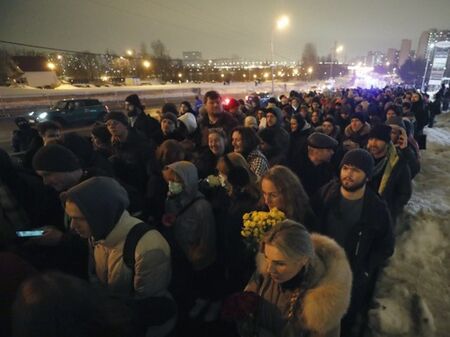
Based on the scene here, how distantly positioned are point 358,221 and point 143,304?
7.17ft

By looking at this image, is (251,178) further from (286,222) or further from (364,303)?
(364,303)

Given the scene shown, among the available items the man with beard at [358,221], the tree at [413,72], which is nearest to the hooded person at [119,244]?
the man with beard at [358,221]

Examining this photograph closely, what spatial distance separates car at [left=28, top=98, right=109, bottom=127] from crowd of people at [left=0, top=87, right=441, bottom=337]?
52.0 feet

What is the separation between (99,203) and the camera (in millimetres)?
2098

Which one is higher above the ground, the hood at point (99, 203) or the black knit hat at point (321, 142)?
the hood at point (99, 203)

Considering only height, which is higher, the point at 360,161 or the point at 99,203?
the point at 99,203

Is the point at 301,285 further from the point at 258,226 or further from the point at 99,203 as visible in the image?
the point at 99,203

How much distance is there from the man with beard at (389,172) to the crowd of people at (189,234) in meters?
0.02

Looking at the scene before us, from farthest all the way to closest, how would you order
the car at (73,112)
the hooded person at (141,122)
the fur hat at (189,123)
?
the car at (73,112) → the hooded person at (141,122) → the fur hat at (189,123)

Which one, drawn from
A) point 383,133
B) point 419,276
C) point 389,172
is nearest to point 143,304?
point 389,172

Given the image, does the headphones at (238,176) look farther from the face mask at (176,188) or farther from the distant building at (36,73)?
the distant building at (36,73)

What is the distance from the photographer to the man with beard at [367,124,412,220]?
4.10 metres

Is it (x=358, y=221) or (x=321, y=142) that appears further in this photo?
(x=321, y=142)

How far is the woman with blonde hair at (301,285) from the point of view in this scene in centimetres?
179
